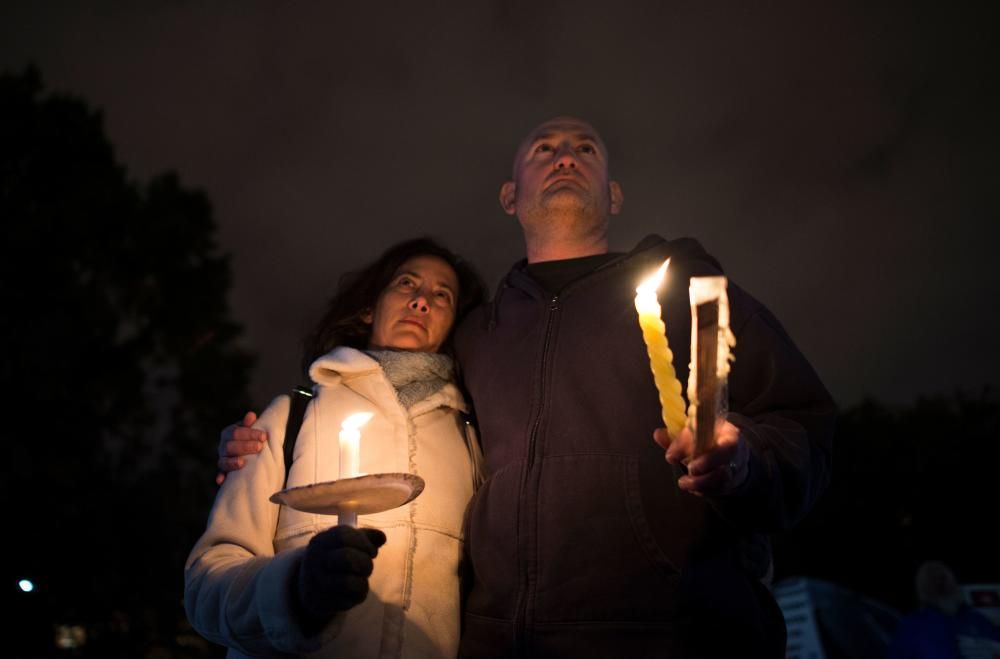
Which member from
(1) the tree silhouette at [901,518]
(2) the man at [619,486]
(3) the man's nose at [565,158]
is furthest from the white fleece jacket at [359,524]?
(1) the tree silhouette at [901,518]

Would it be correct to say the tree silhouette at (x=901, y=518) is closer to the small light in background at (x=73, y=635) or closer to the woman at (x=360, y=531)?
the small light in background at (x=73, y=635)

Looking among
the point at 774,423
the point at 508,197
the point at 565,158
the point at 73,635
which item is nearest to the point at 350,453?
the point at 774,423

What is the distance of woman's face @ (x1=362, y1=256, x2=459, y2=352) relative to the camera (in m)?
3.62

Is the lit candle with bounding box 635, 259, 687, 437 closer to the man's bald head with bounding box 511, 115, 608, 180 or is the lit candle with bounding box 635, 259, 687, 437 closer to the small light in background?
the man's bald head with bounding box 511, 115, 608, 180

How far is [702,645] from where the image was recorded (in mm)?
2293

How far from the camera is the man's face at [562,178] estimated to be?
352 cm

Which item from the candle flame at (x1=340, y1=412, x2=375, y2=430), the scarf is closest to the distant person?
the scarf

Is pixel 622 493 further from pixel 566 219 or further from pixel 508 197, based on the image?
pixel 508 197

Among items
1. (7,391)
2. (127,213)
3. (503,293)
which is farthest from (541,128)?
(127,213)

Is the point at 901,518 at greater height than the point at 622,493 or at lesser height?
greater

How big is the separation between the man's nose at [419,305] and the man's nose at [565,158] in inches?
38.8

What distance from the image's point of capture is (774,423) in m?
2.34

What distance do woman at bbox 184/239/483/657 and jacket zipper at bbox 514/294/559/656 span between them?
1.11ft

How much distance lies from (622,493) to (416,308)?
1.60 metres
